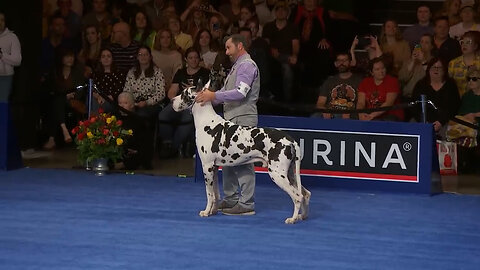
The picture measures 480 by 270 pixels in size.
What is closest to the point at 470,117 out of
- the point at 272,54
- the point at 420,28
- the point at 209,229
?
the point at 420,28

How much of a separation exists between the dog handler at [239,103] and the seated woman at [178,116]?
4.12 m

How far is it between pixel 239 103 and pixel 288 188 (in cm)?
102

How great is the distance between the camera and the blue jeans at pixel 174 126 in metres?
14.8

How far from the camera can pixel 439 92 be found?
45.5ft

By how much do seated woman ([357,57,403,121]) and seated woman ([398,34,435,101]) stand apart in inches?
22.8

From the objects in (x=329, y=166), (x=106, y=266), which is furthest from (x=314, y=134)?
(x=106, y=266)

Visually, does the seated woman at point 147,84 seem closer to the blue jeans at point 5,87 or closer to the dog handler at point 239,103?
the blue jeans at point 5,87

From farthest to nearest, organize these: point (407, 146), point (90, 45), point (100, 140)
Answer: point (90, 45) → point (100, 140) → point (407, 146)

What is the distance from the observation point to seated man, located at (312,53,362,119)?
14.1m

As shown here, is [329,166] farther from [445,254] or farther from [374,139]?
[445,254]

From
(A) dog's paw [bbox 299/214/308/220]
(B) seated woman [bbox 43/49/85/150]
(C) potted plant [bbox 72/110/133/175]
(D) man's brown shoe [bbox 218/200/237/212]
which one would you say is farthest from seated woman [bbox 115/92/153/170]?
(A) dog's paw [bbox 299/214/308/220]

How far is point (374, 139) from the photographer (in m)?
12.3

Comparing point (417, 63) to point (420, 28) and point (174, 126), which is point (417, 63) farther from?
point (174, 126)

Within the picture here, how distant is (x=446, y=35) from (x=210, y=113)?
209 inches
